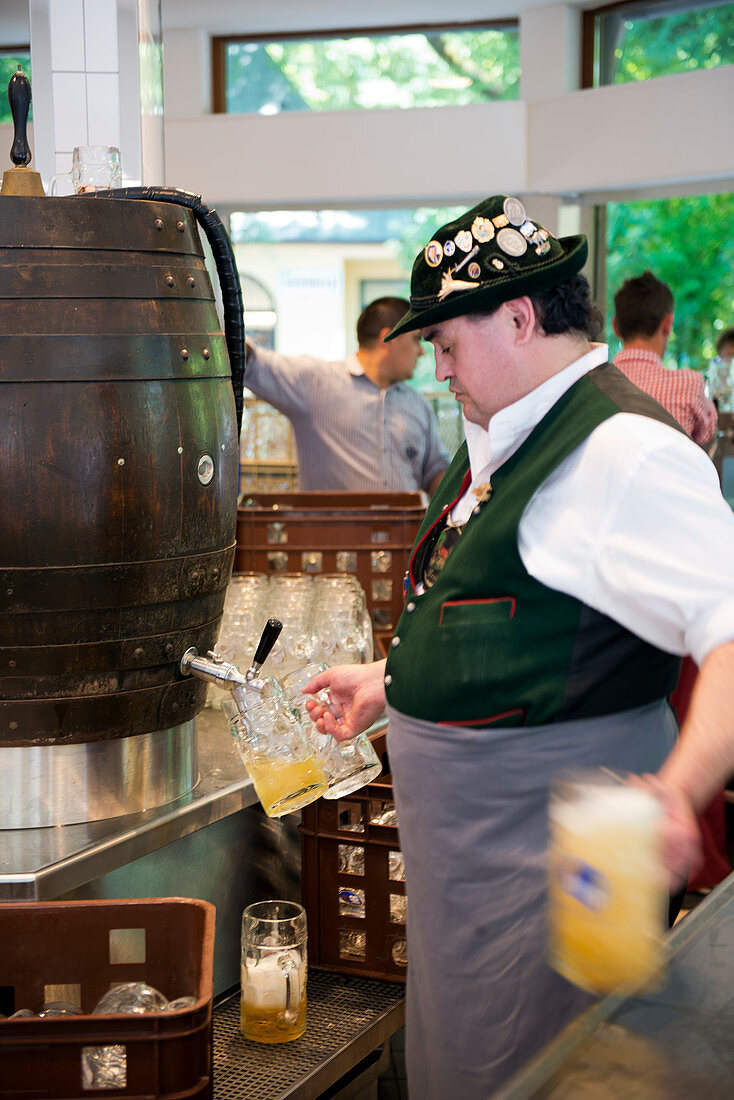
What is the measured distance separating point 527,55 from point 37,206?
19.5ft

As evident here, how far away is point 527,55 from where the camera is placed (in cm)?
690

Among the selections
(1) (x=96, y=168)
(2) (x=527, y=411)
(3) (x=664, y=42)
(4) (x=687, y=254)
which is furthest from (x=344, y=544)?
(3) (x=664, y=42)

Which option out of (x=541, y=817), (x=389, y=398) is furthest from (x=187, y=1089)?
(x=389, y=398)

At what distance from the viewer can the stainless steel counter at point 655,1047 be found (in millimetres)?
833

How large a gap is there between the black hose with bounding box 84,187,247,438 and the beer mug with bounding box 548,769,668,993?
43.2 inches

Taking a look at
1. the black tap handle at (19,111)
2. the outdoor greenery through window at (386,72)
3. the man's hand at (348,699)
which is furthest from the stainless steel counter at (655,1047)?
the outdoor greenery through window at (386,72)

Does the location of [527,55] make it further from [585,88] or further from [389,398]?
[389,398]

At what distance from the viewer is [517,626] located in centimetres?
138

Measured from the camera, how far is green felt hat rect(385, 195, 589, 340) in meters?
1.41

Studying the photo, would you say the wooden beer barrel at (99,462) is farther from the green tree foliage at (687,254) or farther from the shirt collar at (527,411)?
the green tree foliage at (687,254)

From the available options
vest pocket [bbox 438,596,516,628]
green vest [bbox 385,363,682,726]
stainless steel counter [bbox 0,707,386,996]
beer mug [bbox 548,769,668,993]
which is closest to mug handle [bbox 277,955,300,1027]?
stainless steel counter [bbox 0,707,386,996]

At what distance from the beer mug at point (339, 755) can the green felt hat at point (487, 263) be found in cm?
70

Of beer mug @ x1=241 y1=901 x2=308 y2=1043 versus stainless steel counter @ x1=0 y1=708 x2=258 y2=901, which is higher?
stainless steel counter @ x1=0 y1=708 x2=258 y2=901

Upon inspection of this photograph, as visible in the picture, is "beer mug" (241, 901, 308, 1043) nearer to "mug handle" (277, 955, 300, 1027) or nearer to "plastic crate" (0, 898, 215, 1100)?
"mug handle" (277, 955, 300, 1027)
